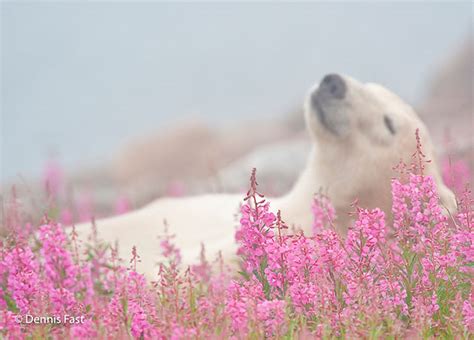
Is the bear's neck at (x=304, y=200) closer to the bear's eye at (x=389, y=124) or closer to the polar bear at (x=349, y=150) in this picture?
the polar bear at (x=349, y=150)

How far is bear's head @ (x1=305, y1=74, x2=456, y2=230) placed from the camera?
6.81m

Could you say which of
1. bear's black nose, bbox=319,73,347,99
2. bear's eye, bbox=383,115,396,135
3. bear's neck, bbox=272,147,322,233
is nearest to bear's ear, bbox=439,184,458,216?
bear's eye, bbox=383,115,396,135

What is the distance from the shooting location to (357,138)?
6.96 meters

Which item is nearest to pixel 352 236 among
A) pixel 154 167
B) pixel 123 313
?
pixel 123 313

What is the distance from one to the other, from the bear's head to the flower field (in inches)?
102

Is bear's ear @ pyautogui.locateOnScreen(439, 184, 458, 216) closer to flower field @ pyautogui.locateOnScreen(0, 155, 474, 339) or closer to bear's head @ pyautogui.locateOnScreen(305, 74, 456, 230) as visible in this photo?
bear's head @ pyautogui.locateOnScreen(305, 74, 456, 230)

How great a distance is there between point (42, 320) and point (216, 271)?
297 centimetres

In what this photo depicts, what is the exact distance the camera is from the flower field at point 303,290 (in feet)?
11.1

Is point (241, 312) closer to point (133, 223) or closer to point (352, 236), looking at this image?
point (352, 236)

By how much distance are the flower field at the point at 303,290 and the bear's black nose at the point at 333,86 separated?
282cm

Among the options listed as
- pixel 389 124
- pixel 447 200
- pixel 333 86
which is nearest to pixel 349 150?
pixel 389 124

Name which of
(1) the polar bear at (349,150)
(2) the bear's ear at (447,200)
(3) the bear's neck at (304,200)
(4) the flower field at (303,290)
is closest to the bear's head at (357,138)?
(1) the polar bear at (349,150)

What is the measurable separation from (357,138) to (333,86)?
1.49ft

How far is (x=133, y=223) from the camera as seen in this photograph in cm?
785
